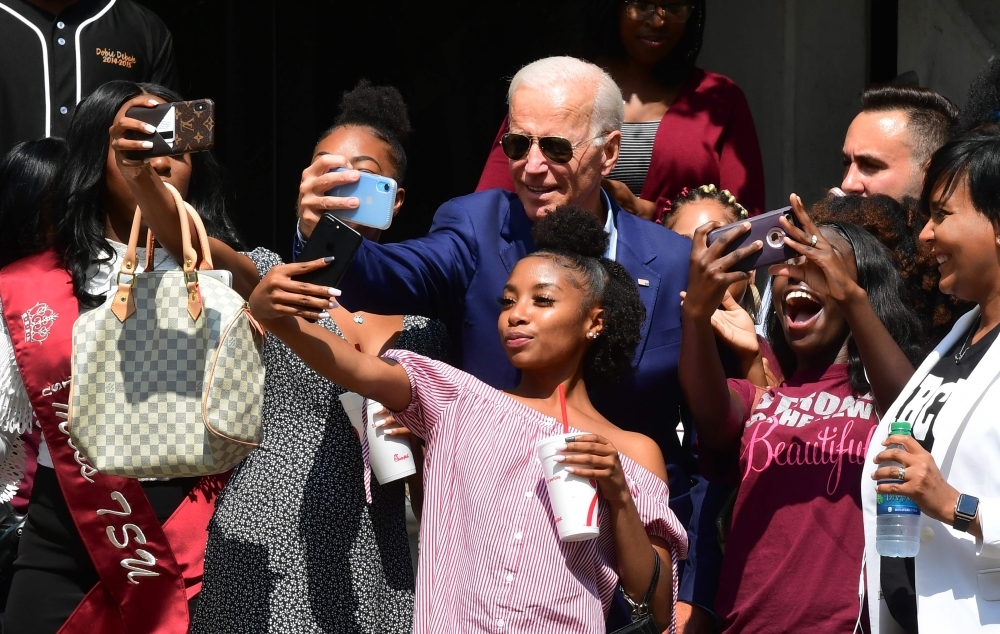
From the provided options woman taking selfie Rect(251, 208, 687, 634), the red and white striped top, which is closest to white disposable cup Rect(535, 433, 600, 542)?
woman taking selfie Rect(251, 208, 687, 634)

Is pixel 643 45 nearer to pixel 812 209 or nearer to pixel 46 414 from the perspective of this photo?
pixel 812 209

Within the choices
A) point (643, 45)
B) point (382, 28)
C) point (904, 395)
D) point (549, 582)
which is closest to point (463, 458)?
point (549, 582)

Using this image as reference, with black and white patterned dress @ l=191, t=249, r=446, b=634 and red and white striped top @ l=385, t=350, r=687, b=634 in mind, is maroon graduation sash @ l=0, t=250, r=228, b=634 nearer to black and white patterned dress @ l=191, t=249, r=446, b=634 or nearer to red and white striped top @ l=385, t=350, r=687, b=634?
black and white patterned dress @ l=191, t=249, r=446, b=634

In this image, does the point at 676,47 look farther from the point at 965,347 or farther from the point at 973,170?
the point at 965,347

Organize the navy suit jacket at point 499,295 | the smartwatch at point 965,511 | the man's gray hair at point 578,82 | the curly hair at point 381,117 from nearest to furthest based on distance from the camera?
the smartwatch at point 965,511 → the navy suit jacket at point 499,295 → the man's gray hair at point 578,82 → the curly hair at point 381,117

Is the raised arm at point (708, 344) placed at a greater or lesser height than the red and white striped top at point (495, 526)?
greater

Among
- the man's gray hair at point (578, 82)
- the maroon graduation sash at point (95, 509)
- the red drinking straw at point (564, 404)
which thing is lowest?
the maroon graduation sash at point (95, 509)

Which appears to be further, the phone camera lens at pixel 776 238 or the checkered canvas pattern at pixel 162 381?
the phone camera lens at pixel 776 238

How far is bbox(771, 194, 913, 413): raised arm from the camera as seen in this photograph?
11.4ft

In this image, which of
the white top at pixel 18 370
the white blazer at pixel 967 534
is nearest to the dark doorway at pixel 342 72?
the white top at pixel 18 370

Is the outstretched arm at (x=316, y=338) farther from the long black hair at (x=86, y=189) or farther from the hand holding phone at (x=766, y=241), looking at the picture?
the hand holding phone at (x=766, y=241)

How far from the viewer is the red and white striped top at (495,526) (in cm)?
324

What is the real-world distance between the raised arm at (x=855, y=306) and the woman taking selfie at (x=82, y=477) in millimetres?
1508

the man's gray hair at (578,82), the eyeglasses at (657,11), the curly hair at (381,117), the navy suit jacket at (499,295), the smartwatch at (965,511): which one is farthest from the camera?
the eyeglasses at (657,11)
